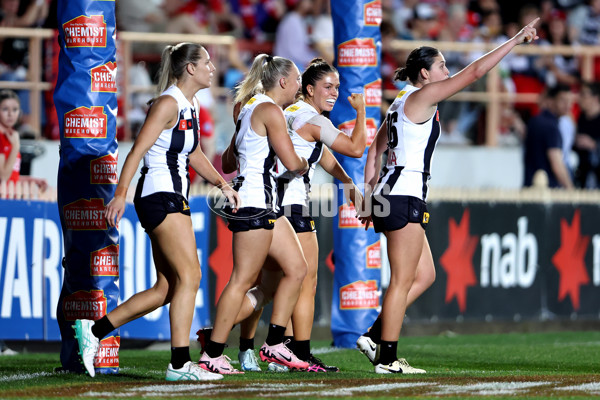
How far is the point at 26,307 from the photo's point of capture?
10.5 metres

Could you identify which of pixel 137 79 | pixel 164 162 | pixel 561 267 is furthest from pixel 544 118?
pixel 164 162

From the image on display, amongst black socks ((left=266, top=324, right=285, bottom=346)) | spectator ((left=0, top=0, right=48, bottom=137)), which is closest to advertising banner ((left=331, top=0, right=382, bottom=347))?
black socks ((left=266, top=324, right=285, bottom=346))

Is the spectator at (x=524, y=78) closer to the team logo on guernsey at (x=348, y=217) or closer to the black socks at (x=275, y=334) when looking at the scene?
the team logo on guernsey at (x=348, y=217)

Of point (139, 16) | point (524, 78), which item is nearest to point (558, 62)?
point (524, 78)

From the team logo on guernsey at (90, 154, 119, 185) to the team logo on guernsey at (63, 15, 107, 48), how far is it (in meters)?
0.84

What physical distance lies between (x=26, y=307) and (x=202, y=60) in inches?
155

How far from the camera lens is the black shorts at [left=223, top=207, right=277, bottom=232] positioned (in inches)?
303

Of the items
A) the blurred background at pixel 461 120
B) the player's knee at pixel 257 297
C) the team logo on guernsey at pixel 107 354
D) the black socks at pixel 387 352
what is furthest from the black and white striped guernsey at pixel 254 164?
the blurred background at pixel 461 120

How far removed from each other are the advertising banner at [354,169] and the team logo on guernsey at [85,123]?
2.88m

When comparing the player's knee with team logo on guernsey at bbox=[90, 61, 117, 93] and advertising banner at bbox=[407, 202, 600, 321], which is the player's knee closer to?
team logo on guernsey at bbox=[90, 61, 117, 93]

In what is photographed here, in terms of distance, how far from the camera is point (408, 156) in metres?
7.94

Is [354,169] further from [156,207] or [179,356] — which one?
[179,356]

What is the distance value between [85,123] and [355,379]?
2707 mm

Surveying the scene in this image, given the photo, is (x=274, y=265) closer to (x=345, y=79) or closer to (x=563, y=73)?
(x=345, y=79)
